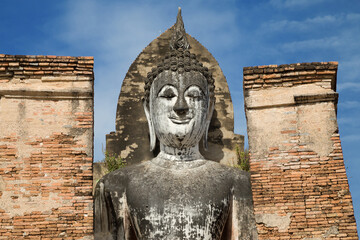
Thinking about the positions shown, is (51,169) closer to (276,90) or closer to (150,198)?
(150,198)

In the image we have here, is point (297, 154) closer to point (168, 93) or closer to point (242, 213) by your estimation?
point (242, 213)

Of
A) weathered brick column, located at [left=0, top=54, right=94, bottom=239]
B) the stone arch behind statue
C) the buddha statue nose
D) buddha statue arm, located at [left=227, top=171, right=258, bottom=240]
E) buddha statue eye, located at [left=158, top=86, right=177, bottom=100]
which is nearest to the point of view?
weathered brick column, located at [left=0, top=54, right=94, bottom=239]

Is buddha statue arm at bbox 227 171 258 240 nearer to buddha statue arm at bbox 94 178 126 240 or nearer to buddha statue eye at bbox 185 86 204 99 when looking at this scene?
buddha statue eye at bbox 185 86 204 99

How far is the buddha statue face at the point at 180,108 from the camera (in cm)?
1031

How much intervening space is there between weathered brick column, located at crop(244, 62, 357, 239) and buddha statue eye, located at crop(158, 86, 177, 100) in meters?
1.12

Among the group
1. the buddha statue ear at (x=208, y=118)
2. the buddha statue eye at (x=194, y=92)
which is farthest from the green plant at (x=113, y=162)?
the buddha statue eye at (x=194, y=92)

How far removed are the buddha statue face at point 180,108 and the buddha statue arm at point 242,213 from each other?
94cm

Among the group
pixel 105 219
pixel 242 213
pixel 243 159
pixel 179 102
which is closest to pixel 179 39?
pixel 179 102

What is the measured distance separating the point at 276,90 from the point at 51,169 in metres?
3.52

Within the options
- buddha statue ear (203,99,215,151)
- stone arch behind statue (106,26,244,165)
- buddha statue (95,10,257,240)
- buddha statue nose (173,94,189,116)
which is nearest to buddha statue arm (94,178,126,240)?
buddha statue (95,10,257,240)

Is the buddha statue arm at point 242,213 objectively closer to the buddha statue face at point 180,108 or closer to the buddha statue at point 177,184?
the buddha statue at point 177,184

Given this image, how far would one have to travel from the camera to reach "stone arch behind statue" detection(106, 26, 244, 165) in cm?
1148

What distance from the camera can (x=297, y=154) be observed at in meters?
10.1

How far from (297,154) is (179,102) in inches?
73.3
